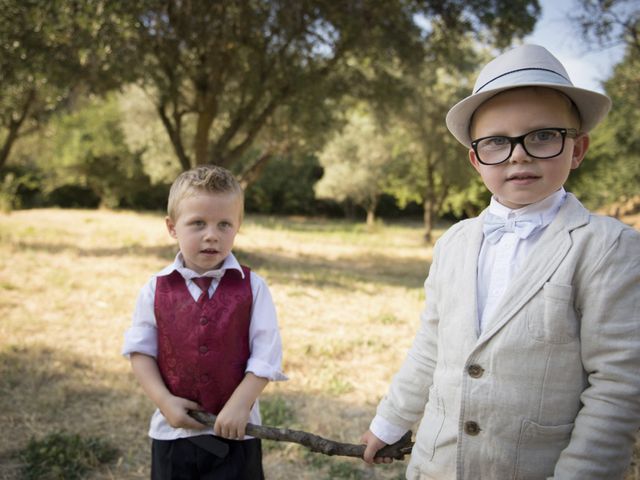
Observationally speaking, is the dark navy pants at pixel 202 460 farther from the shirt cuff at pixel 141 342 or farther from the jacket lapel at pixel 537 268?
the jacket lapel at pixel 537 268

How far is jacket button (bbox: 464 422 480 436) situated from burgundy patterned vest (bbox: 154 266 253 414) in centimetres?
91

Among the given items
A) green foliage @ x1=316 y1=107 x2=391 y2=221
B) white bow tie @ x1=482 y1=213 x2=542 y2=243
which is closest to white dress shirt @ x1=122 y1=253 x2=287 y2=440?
white bow tie @ x1=482 y1=213 x2=542 y2=243

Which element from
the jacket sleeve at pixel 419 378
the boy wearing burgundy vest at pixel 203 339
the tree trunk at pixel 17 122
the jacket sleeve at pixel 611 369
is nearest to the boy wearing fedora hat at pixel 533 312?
the jacket sleeve at pixel 611 369

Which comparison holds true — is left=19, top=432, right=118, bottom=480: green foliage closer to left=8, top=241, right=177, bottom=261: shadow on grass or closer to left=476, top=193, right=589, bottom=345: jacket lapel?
left=476, top=193, right=589, bottom=345: jacket lapel

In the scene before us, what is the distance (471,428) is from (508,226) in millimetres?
618

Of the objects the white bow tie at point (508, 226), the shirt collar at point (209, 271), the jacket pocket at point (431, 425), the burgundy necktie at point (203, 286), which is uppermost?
the white bow tie at point (508, 226)

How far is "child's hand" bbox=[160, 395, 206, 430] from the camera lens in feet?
6.36

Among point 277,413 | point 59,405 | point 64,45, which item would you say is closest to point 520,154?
point 277,413

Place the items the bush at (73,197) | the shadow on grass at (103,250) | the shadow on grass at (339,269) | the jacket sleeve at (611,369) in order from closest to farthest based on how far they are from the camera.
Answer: the jacket sleeve at (611,369), the shadow on grass at (339,269), the shadow on grass at (103,250), the bush at (73,197)

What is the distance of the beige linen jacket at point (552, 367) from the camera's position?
1.34 metres

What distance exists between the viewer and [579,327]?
4.69 feet

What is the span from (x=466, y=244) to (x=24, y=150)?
2576cm

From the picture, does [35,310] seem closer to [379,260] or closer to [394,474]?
[394,474]

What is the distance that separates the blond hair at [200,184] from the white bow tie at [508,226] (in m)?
0.99
